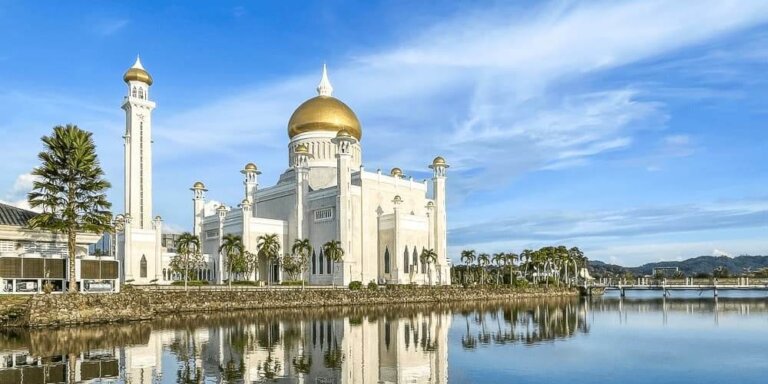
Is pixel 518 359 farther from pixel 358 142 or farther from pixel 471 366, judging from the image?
pixel 358 142

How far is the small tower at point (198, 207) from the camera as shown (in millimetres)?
74062

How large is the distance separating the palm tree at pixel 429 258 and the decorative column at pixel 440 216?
1.62 meters

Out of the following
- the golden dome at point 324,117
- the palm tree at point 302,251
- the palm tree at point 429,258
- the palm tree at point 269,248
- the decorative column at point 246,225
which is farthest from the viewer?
the golden dome at point 324,117

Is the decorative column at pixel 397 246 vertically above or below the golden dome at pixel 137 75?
below

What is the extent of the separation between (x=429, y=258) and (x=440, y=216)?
6.66 metres

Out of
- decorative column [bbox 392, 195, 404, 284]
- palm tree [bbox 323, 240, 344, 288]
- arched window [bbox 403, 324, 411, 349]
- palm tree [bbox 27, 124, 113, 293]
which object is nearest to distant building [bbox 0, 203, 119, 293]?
palm tree [bbox 27, 124, 113, 293]

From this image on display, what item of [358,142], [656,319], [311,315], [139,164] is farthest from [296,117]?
[656,319]

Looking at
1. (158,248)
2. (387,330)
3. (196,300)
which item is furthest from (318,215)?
(387,330)

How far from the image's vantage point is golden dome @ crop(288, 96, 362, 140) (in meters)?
73.8

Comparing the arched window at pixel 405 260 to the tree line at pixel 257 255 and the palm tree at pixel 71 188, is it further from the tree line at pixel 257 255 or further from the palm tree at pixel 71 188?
the palm tree at pixel 71 188

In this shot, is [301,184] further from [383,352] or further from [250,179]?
[383,352]

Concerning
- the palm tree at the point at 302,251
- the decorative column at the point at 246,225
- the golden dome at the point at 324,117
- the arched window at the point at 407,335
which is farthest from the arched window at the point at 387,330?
the golden dome at the point at 324,117

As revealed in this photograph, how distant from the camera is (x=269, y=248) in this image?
60188mm

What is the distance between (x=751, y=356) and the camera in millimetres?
22703
